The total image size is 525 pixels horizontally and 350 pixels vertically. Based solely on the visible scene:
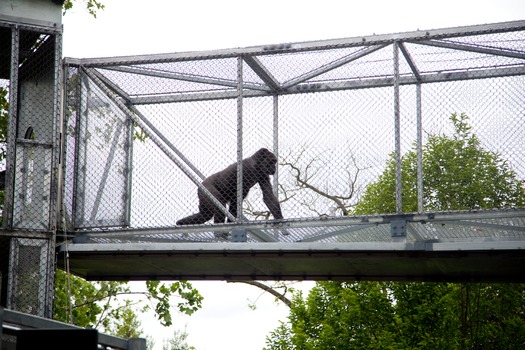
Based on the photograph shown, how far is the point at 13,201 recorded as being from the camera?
9.04 m

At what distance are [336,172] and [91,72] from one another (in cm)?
303

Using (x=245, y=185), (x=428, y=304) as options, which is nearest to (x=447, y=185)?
(x=428, y=304)

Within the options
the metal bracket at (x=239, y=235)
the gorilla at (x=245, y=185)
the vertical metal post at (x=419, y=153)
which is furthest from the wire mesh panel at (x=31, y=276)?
the vertical metal post at (x=419, y=153)

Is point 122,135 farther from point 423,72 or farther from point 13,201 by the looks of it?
point 423,72

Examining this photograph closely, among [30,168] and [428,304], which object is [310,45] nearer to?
[30,168]

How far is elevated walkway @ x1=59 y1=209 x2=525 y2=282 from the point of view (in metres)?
8.68

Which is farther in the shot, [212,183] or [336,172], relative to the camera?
[212,183]

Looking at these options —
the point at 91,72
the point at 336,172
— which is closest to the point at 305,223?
the point at 336,172

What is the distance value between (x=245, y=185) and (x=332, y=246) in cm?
205

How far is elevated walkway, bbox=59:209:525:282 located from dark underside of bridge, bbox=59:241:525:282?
0.01 m

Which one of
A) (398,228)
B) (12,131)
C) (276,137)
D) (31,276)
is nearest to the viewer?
(398,228)

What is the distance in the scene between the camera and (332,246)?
8.81 meters

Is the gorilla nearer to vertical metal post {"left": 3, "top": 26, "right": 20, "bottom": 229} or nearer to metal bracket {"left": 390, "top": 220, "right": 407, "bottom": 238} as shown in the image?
metal bracket {"left": 390, "top": 220, "right": 407, "bottom": 238}

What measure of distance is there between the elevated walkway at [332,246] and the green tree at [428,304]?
1510 centimetres
